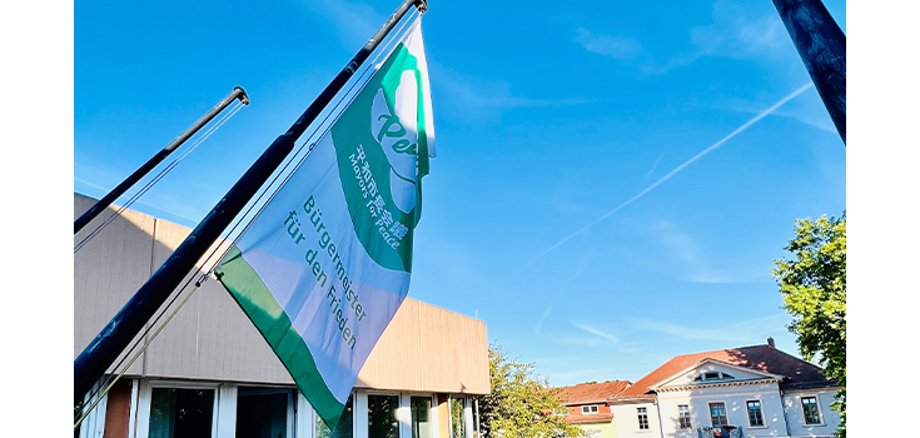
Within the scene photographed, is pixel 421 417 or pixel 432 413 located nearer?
pixel 421 417

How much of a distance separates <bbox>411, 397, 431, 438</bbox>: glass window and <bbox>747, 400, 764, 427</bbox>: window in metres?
30.1

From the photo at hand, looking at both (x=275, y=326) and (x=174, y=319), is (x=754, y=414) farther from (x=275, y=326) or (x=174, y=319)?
(x=275, y=326)

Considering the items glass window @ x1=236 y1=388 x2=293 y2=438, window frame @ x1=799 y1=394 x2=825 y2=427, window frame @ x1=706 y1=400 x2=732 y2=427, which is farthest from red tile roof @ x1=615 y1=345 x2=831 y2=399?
glass window @ x1=236 y1=388 x2=293 y2=438

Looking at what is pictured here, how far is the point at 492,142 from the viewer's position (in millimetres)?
16781

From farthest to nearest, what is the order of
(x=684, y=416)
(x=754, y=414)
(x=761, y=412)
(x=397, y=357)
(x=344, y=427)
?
(x=684, y=416)
(x=754, y=414)
(x=761, y=412)
(x=397, y=357)
(x=344, y=427)

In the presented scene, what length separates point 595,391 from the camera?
43781 mm

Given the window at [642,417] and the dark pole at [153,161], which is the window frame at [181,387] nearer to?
the dark pole at [153,161]

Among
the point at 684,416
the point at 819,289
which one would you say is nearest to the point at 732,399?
the point at 684,416

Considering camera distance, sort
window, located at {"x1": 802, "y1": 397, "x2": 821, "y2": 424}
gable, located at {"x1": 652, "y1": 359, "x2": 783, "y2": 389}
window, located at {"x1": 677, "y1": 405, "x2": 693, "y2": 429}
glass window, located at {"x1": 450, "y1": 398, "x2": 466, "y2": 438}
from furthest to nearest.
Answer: window, located at {"x1": 677, "y1": 405, "x2": 693, "y2": 429} < gable, located at {"x1": 652, "y1": 359, "x2": 783, "y2": 389} < window, located at {"x1": 802, "y1": 397, "x2": 821, "y2": 424} < glass window, located at {"x1": 450, "y1": 398, "x2": 466, "y2": 438}

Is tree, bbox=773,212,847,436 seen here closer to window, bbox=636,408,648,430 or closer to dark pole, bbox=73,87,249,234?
window, bbox=636,408,648,430

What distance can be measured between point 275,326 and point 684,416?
4013 cm

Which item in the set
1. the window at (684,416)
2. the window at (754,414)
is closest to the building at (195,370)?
the window at (754,414)

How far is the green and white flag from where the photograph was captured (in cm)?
261
